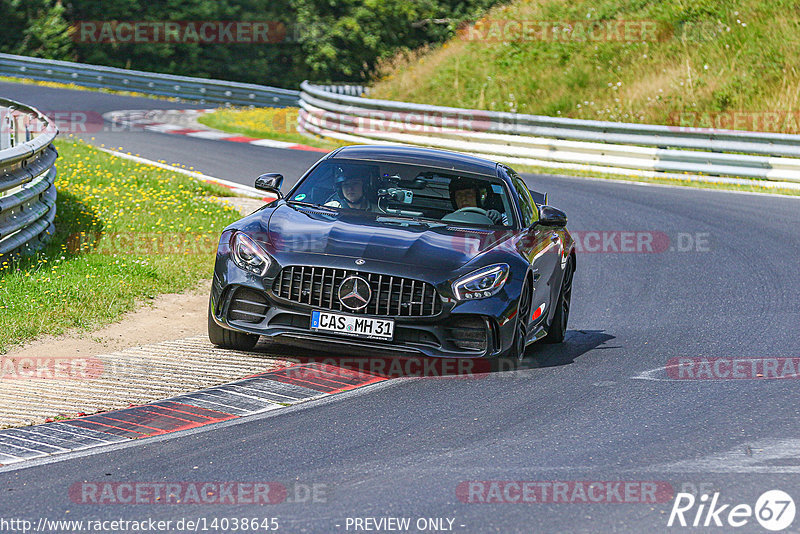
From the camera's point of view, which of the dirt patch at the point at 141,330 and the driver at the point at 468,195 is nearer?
the dirt patch at the point at 141,330

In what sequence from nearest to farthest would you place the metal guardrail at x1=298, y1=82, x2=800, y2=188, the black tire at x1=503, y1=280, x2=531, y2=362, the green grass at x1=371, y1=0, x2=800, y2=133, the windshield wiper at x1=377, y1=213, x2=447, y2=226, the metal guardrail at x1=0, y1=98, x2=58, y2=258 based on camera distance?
the black tire at x1=503, y1=280, x2=531, y2=362 → the windshield wiper at x1=377, y1=213, x2=447, y2=226 → the metal guardrail at x1=0, y1=98, x2=58, y2=258 → the metal guardrail at x1=298, y1=82, x2=800, y2=188 → the green grass at x1=371, y1=0, x2=800, y2=133

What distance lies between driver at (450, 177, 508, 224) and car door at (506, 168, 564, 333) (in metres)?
0.25

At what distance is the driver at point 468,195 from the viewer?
9195mm

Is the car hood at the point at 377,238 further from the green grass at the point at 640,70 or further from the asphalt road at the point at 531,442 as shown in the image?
the green grass at the point at 640,70

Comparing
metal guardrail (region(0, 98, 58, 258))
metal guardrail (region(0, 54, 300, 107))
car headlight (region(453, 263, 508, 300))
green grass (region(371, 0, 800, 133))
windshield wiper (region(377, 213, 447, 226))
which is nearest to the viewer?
car headlight (region(453, 263, 508, 300))

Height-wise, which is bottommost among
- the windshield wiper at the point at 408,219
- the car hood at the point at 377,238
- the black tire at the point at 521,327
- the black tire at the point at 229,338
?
the black tire at the point at 229,338

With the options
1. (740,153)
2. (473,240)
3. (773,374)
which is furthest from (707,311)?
(740,153)

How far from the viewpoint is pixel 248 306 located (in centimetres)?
810

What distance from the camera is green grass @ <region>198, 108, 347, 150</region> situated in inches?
1084

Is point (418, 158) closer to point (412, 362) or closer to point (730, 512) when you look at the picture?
point (412, 362)

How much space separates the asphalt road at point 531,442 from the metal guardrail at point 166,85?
90.2 ft

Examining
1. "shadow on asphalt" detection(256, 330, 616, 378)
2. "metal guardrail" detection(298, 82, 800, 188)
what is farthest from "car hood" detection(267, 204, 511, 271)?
"metal guardrail" detection(298, 82, 800, 188)

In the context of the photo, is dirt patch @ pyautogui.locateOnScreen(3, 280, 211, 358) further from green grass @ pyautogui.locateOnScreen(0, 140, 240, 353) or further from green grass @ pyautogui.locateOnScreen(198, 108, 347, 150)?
green grass @ pyautogui.locateOnScreen(198, 108, 347, 150)

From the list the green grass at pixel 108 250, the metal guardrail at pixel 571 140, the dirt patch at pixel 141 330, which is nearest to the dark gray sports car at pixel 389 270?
the dirt patch at pixel 141 330
